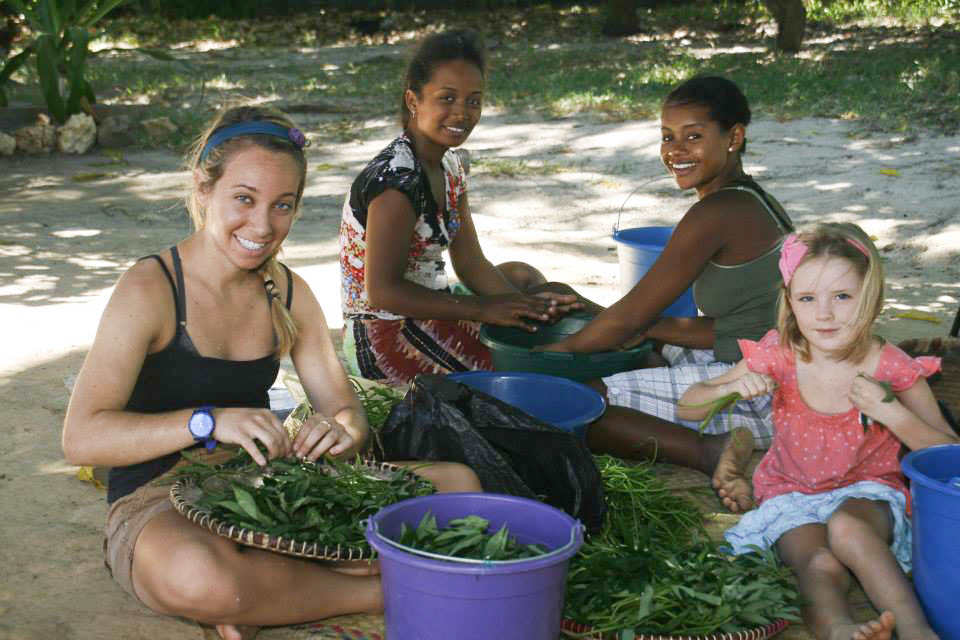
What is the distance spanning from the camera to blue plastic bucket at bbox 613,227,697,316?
4.18 metres

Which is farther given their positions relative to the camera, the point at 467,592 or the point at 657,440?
the point at 657,440

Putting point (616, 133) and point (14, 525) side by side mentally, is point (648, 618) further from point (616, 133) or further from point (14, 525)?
point (616, 133)

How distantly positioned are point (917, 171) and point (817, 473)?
15.4ft

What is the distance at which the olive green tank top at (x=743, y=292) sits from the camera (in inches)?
132

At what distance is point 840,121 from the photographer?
27.7ft

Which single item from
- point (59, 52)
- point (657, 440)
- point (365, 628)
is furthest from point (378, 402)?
point (59, 52)

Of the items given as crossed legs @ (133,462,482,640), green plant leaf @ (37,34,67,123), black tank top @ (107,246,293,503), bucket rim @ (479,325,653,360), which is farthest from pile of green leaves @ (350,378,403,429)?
green plant leaf @ (37,34,67,123)

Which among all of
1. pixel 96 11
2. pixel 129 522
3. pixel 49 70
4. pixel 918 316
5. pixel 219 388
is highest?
pixel 96 11

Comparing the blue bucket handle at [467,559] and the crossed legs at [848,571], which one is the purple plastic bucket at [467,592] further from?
the crossed legs at [848,571]

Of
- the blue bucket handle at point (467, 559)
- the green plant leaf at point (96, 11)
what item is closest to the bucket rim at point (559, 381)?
the blue bucket handle at point (467, 559)

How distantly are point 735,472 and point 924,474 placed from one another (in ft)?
2.78

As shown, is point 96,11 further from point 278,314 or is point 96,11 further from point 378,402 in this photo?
point 278,314

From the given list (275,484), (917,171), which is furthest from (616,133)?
(275,484)

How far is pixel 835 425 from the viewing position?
2746 mm
